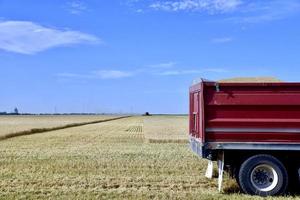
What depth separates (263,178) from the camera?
11.3 metres

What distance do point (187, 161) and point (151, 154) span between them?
300cm

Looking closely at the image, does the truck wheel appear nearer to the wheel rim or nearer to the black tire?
the wheel rim

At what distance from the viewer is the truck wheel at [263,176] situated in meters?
11.1

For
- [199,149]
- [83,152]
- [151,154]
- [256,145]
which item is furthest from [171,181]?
[83,152]

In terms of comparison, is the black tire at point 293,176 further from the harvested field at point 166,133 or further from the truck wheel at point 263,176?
the harvested field at point 166,133

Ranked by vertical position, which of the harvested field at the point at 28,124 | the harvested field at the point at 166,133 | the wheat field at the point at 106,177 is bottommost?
the wheat field at the point at 106,177

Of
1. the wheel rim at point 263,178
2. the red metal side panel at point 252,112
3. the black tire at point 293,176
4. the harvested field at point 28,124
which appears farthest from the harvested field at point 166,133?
the red metal side panel at point 252,112

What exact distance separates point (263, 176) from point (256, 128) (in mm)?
1014

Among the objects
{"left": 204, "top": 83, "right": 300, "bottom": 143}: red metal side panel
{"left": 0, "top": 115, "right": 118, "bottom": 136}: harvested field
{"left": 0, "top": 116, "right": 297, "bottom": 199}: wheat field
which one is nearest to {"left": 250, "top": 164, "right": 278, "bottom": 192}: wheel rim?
{"left": 0, "top": 116, "right": 297, "bottom": 199}: wheat field

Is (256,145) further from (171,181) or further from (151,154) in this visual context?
(151,154)

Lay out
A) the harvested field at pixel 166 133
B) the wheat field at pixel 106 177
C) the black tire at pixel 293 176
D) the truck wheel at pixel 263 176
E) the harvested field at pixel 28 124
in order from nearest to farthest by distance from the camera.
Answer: the truck wheel at pixel 263 176 → the black tire at pixel 293 176 → the wheat field at pixel 106 177 → the harvested field at pixel 166 133 → the harvested field at pixel 28 124

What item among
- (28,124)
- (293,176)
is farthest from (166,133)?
(28,124)

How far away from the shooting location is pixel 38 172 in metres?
15.3

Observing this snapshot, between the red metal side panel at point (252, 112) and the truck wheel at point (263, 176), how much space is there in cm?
43
